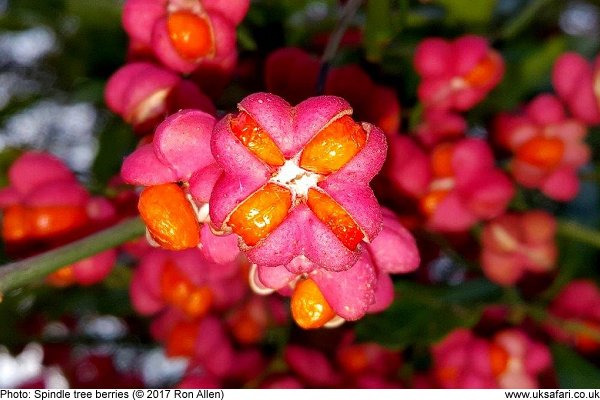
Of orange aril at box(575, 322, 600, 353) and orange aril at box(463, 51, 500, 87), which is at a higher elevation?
orange aril at box(463, 51, 500, 87)

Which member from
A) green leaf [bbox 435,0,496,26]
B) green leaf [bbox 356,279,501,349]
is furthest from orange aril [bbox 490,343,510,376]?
green leaf [bbox 435,0,496,26]

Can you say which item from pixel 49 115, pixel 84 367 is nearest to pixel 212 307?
pixel 84 367

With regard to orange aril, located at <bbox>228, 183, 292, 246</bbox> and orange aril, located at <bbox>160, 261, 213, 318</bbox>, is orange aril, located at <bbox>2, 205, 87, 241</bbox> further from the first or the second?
orange aril, located at <bbox>228, 183, 292, 246</bbox>

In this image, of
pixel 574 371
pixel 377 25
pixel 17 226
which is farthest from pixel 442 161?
pixel 17 226

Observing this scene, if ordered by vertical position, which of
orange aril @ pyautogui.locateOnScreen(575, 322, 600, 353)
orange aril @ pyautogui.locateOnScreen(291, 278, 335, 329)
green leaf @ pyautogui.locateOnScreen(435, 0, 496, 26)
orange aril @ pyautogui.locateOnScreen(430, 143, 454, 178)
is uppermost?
orange aril @ pyautogui.locateOnScreen(291, 278, 335, 329)

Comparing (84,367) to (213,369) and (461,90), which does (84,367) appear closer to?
(213,369)
